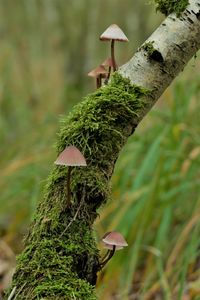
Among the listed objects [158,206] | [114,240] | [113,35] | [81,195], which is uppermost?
[113,35]

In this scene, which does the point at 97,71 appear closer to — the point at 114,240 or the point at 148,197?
the point at 114,240

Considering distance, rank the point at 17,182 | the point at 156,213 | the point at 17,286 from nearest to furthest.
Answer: the point at 17,286
the point at 156,213
the point at 17,182

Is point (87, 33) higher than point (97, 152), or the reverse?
point (87, 33)

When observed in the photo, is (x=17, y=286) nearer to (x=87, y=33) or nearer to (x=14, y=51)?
(x=14, y=51)

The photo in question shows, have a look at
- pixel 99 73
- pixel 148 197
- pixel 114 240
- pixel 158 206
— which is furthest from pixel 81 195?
pixel 158 206

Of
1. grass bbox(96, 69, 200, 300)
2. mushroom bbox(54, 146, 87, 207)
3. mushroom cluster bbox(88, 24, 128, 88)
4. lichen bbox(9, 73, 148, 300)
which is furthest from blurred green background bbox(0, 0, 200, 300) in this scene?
mushroom bbox(54, 146, 87, 207)

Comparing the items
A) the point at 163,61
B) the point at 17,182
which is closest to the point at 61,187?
the point at 163,61
